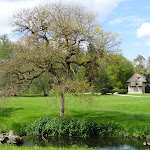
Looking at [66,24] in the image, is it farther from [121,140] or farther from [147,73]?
[147,73]

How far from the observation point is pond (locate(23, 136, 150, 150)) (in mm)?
14758

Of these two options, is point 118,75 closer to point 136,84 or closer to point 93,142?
point 136,84

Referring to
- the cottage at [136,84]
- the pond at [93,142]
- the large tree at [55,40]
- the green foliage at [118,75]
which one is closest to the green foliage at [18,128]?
the pond at [93,142]

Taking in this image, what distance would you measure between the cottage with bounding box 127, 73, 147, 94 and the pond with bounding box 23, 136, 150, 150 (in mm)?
52218

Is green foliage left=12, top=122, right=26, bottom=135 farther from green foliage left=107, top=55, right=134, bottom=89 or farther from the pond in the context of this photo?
green foliage left=107, top=55, right=134, bottom=89

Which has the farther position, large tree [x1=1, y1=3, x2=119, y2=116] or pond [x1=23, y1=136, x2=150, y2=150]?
large tree [x1=1, y1=3, x2=119, y2=116]


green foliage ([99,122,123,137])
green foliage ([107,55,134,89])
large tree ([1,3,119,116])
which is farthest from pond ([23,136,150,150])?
green foliage ([107,55,134,89])

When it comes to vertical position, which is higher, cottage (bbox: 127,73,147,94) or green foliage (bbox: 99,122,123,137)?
cottage (bbox: 127,73,147,94)

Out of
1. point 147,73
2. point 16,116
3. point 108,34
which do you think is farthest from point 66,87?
point 147,73

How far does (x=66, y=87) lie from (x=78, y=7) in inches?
248

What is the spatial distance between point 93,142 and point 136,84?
175 feet

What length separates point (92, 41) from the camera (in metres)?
17.5

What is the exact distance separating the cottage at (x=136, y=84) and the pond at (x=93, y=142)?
52218mm

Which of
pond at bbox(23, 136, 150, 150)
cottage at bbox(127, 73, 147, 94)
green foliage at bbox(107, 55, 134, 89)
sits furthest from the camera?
cottage at bbox(127, 73, 147, 94)
